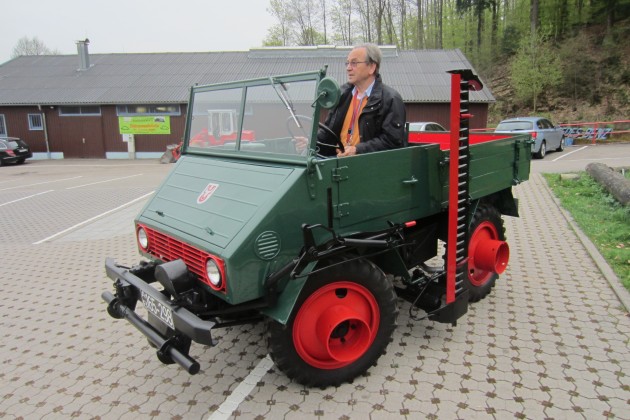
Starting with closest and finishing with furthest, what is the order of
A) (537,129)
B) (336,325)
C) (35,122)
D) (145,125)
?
(336,325)
(537,129)
(145,125)
(35,122)

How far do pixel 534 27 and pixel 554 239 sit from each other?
28.6 meters

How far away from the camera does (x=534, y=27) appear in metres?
30.1

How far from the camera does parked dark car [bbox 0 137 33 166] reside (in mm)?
21239

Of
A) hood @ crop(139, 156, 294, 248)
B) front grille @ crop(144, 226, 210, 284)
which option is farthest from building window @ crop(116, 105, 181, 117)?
front grille @ crop(144, 226, 210, 284)

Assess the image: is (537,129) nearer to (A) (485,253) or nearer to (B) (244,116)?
(A) (485,253)

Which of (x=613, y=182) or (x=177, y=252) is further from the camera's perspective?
(x=613, y=182)

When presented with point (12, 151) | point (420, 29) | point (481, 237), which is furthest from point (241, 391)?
point (420, 29)

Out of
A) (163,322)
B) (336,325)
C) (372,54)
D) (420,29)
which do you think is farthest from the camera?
(420,29)

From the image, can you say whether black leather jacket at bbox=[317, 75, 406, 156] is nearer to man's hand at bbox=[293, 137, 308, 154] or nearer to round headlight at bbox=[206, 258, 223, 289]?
man's hand at bbox=[293, 137, 308, 154]

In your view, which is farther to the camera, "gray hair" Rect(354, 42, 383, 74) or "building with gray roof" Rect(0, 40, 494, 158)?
"building with gray roof" Rect(0, 40, 494, 158)

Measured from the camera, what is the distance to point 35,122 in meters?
24.6

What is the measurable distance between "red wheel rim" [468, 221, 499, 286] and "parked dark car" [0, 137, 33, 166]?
2314cm

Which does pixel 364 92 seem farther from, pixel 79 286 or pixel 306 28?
pixel 306 28

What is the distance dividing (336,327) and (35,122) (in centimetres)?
2677
